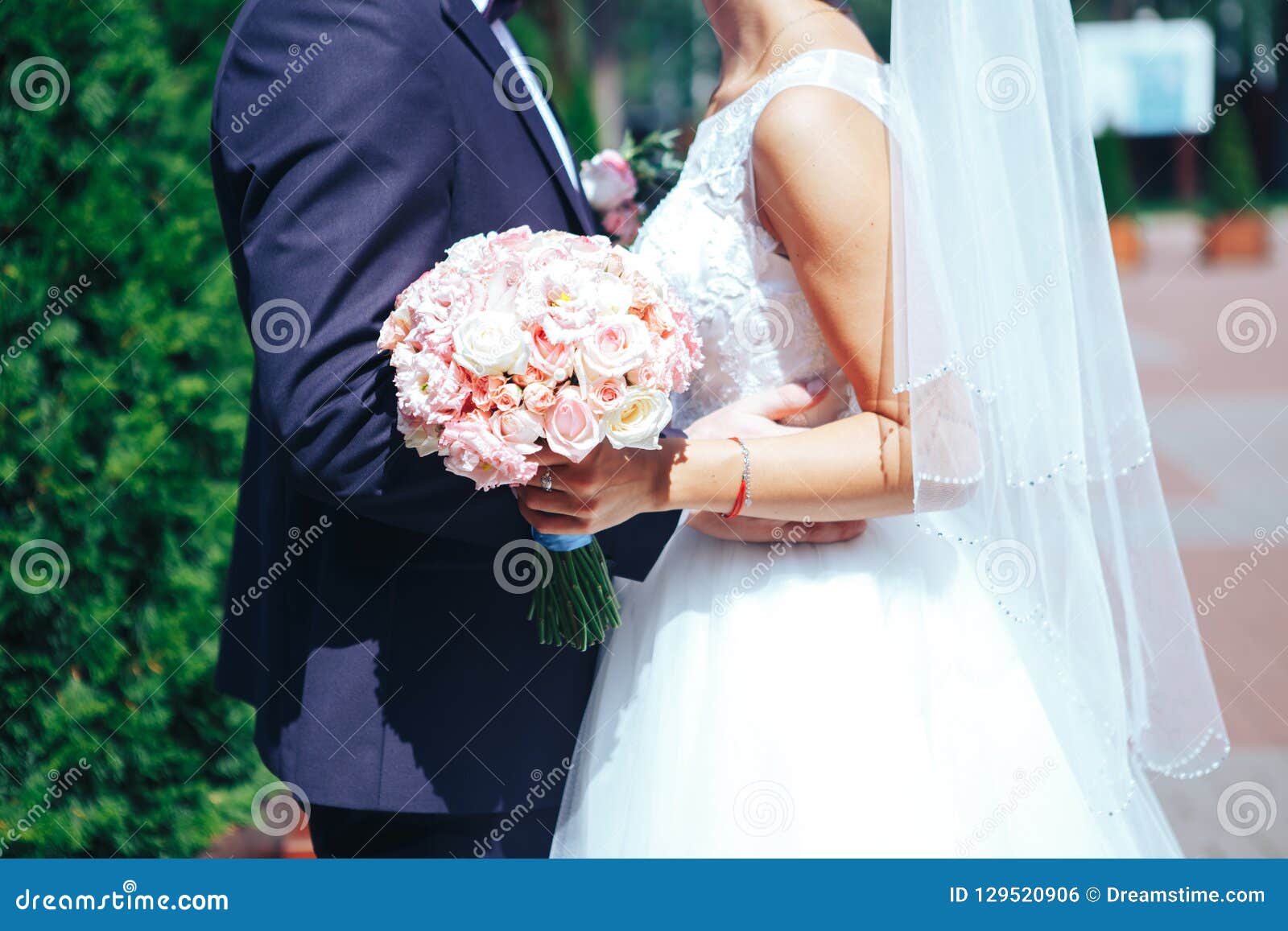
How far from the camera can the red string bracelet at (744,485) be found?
1933 millimetres

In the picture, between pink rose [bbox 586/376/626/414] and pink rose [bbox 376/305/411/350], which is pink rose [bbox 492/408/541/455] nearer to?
pink rose [bbox 586/376/626/414]

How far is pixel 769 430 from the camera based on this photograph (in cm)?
206

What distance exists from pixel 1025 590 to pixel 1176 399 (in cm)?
947

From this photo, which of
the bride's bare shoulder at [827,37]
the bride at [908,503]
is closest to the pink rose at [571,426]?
the bride at [908,503]

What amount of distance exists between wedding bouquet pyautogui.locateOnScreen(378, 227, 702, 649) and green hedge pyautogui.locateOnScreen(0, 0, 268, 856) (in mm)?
1757

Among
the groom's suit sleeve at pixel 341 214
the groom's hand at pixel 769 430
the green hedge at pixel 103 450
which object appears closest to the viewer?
the groom's suit sleeve at pixel 341 214

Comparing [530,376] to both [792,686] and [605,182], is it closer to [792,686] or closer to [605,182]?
[792,686]

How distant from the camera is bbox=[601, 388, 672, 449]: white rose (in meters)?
1.65

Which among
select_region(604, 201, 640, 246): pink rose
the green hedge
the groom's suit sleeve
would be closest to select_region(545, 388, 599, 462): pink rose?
the groom's suit sleeve

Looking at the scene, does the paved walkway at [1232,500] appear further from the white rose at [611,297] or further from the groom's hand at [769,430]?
the white rose at [611,297]

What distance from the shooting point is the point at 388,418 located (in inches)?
69.4

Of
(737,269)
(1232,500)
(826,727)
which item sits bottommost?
(1232,500)

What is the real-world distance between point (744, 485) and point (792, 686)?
362 millimetres

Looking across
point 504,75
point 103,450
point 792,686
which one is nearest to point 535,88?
point 504,75
